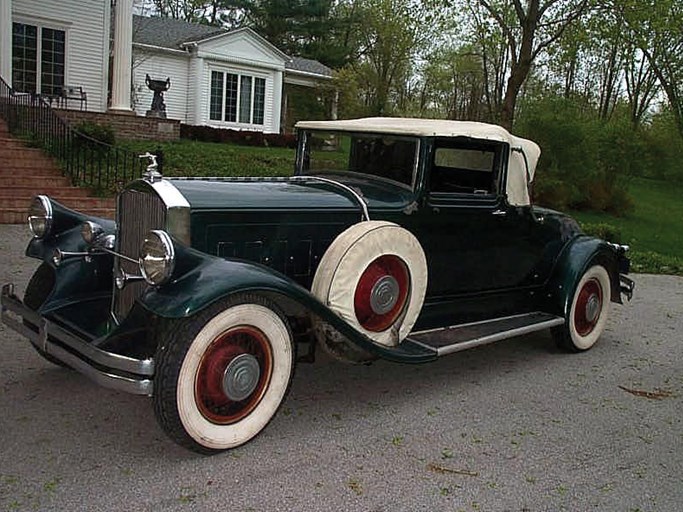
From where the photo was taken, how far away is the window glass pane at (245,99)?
2367 cm

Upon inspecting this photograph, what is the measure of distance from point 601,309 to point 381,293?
2731mm

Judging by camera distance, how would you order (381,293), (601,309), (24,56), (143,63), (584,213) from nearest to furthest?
(381,293)
(601,309)
(584,213)
(24,56)
(143,63)

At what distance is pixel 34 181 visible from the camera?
447 inches

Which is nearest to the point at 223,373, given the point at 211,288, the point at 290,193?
the point at 211,288

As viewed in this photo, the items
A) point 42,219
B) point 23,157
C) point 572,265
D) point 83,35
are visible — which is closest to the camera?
point 42,219

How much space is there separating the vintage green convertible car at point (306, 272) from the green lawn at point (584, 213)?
648cm

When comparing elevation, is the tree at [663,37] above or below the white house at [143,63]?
above

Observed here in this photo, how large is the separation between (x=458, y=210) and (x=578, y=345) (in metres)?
1.84

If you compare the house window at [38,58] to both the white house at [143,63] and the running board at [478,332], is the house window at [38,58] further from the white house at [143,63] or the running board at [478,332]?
the running board at [478,332]

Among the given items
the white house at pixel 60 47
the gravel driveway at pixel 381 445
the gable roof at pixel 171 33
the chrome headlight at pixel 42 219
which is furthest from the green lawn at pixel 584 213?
the chrome headlight at pixel 42 219

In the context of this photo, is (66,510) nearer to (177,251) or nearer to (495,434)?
(177,251)

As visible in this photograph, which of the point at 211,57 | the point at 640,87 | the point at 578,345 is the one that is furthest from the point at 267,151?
the point at 640,87

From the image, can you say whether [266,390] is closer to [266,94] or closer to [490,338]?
[490,338]

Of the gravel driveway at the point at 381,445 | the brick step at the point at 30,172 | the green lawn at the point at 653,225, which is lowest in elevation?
the gravel driveway at the point at 381,445
